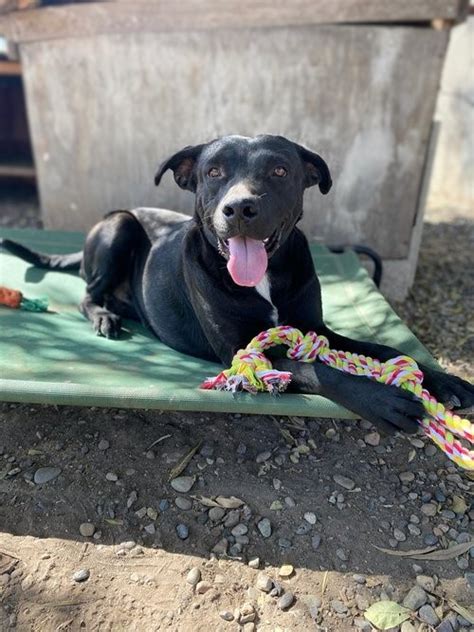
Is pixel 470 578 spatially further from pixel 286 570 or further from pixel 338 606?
pixel 286 570

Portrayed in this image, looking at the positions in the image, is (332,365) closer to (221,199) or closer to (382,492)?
(382,492)

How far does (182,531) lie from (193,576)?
0.73 feet

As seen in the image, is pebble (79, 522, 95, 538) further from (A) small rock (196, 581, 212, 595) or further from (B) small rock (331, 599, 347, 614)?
(B) small rock (331, 599, 347, 614)

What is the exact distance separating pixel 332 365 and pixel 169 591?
1102 mm

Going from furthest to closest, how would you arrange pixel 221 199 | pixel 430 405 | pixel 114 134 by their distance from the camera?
pixel 114 134 < pixel 221 199 < pixel 430 405

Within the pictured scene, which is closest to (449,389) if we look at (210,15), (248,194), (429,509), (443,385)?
(443,385)

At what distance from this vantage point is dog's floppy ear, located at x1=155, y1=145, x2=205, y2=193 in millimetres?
2852

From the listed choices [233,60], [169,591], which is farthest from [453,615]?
[233,60]

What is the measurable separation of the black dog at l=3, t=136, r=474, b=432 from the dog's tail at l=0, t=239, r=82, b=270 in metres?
0.53

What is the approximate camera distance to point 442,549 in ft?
7.65

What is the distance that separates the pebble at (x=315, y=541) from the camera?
2322 mm

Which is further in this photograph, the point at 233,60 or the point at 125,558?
the point at 233,60

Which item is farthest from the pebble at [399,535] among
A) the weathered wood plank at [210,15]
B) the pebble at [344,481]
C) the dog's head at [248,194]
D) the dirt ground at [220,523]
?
the weathered wood plank at [210,15]

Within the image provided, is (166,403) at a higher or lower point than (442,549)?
higher
